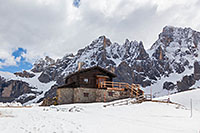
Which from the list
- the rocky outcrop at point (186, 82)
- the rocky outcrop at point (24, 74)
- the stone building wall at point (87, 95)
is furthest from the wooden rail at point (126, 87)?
the rocky outcrop at point (24, 74)

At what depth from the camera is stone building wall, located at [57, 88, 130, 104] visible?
80.5 ft

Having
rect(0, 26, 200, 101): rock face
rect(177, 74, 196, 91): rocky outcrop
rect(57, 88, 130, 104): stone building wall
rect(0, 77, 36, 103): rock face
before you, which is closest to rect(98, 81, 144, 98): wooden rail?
rect(57, 88, 130, 104): stone building wall

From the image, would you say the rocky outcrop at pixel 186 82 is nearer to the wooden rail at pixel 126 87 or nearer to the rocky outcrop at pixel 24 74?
the wooden rail at pixel 126 87

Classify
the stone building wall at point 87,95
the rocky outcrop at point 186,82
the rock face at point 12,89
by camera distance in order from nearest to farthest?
1. the stone building wall at point 87,95
2. the rocky outcrop at point 186,82
3. the rock face at point 12,89

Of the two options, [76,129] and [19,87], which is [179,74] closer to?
[19,87]

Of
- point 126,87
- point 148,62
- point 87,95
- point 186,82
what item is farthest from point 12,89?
point 186,82

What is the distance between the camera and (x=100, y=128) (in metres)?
8.00

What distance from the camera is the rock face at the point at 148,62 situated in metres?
146

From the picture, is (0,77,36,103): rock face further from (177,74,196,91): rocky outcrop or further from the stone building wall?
the stone building wall

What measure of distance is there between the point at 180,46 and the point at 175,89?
2569 inches

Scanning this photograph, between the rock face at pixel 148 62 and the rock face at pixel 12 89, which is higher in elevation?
the rock face at pixel 148 62

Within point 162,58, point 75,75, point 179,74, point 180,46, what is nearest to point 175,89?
point 179,74

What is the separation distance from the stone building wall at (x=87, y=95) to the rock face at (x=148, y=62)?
382 feet

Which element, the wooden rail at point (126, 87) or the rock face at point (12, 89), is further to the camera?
the rock face at point (12, 89)
